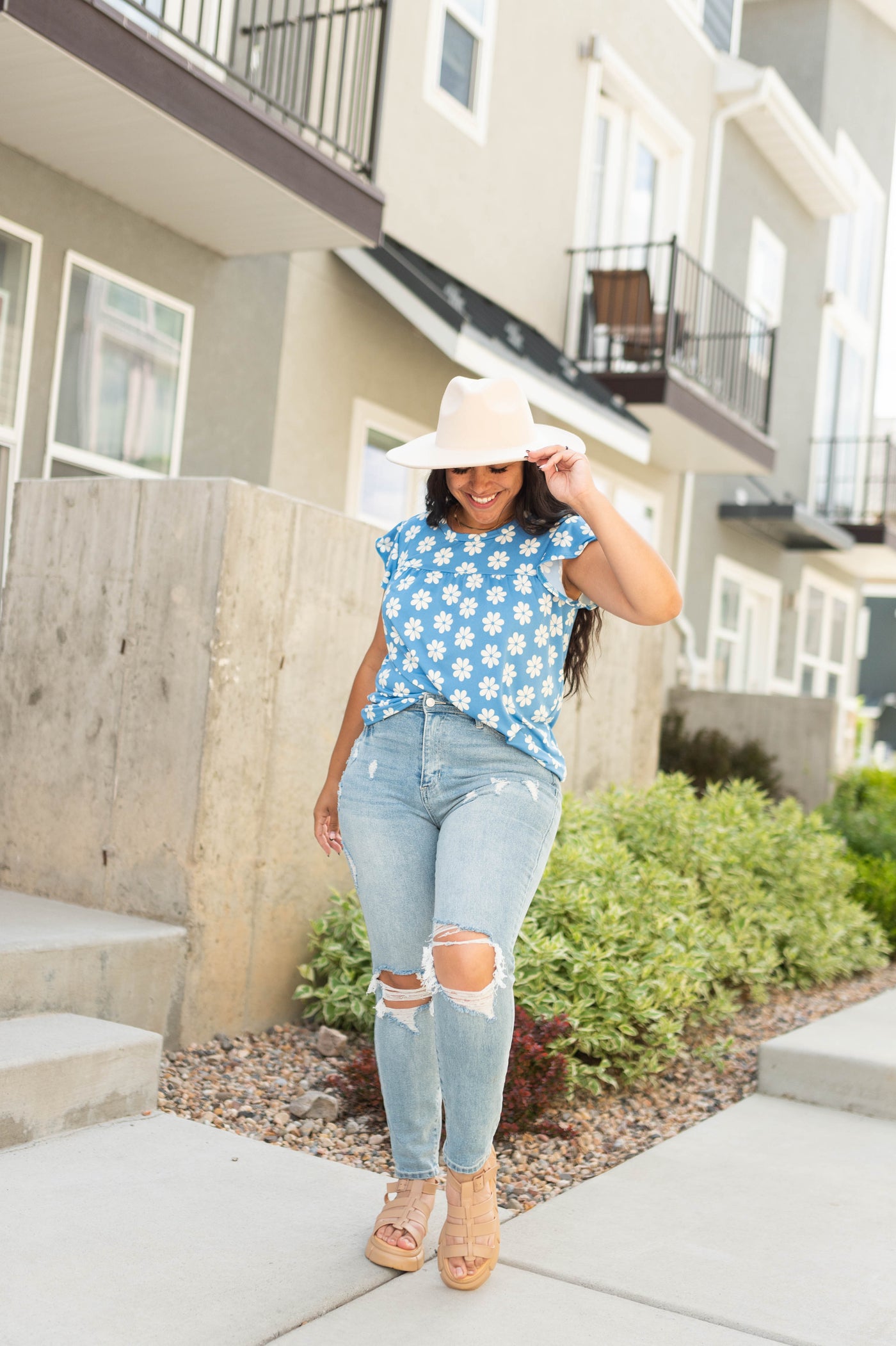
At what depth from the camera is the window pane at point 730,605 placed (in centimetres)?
1421

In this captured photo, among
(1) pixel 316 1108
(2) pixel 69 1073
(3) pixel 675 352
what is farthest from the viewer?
(3) pixel 675 352

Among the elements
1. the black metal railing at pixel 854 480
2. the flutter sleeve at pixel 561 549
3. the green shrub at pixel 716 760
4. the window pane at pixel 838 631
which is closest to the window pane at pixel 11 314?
the flutter sleeve at pixel 561 549

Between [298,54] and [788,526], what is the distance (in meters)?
9.00

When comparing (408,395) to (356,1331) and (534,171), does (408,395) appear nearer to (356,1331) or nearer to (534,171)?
(534,171)

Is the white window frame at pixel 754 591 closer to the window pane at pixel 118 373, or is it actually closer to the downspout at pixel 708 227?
the downspout at pixel 708 227

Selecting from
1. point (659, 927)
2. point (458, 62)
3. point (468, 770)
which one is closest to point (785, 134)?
point (458, 62)

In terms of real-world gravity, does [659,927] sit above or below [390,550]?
below

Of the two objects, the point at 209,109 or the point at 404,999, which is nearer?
the point at 404,999

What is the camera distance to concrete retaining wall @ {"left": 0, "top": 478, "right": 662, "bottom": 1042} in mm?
3975

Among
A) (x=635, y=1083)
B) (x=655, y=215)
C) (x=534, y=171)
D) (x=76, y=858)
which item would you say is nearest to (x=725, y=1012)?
(x=635, y=1083)

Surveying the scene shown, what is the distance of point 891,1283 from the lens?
268 cm

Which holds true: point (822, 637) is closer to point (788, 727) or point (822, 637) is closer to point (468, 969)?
point (788, 727)

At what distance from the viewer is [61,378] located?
6.40m

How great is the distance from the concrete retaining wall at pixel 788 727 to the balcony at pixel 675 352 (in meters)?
2.36
